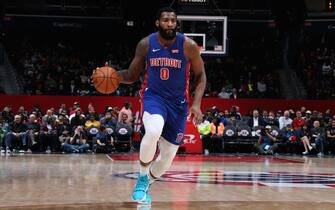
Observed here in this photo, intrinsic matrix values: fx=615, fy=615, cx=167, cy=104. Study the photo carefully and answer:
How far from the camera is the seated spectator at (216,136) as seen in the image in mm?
20156

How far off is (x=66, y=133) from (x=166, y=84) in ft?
43.2

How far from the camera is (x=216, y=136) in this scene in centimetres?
2022

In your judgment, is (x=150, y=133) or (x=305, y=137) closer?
(x=150, y=133)

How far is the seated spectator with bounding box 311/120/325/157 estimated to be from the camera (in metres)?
20.2

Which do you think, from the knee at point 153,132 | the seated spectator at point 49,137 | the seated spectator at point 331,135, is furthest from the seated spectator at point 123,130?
the knee at point 153,132

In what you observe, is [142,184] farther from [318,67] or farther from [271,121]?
[318,67]

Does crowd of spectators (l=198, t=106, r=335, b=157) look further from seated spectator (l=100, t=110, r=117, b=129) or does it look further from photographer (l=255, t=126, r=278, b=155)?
seated spectator (l=100, t=110, r=117, b=129)

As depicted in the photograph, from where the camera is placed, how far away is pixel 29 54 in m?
29.1

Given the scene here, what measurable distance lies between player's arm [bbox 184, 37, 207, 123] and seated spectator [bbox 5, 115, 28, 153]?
13198mm

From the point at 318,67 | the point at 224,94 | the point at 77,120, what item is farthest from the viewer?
the point at 318,67

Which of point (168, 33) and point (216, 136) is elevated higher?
point (168, 33)

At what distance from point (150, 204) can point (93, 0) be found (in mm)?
25166

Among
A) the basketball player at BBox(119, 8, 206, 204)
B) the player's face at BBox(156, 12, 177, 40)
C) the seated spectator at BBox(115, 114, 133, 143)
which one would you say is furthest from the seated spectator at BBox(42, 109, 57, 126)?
the player's face at BBox(156, 12, 177, 40)

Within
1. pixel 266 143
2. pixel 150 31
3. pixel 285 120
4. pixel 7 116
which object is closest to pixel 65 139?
pixel 7 116
